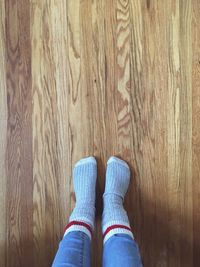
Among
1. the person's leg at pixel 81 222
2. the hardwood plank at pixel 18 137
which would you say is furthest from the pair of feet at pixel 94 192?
the hardwood plank at pixel 18 137

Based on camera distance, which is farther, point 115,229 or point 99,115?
point 99,115

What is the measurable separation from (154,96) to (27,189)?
493mm

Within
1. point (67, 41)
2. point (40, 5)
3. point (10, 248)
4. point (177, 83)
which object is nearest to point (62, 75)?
point (67, 41)

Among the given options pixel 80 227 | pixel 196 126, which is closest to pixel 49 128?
pixel 80 227

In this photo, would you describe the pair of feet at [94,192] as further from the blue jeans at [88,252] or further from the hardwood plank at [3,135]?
Result: the hardwood plank at [3,135]

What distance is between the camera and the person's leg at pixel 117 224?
0.64 meters

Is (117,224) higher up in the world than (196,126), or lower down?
lower down

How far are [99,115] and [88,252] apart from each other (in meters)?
0.39

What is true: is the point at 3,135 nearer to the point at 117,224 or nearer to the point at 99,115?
the point at 99,115

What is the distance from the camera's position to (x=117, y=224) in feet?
2.39

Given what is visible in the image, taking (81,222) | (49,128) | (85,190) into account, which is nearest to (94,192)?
(85,190)

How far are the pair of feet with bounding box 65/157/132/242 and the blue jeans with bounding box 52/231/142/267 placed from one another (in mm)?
38

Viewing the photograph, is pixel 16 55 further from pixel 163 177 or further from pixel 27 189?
pixel 163 177

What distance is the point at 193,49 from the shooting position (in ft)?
2.75
